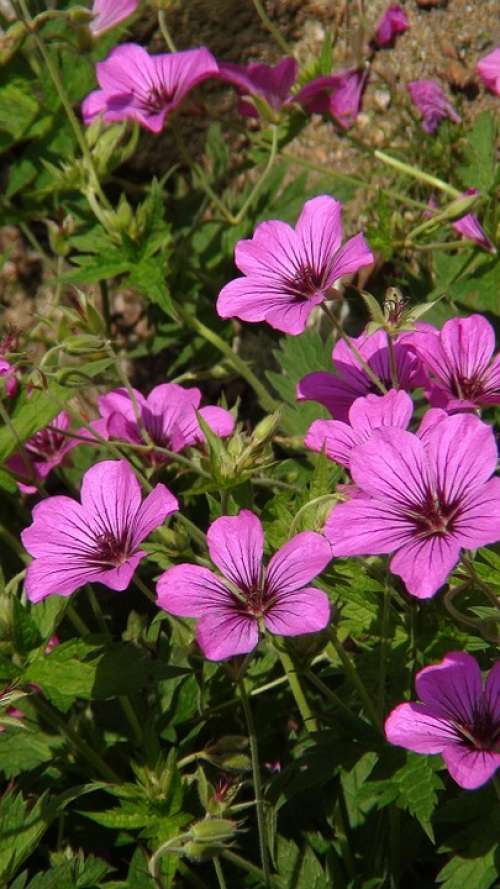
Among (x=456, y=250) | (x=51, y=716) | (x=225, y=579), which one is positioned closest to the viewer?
(x=225, y=579)

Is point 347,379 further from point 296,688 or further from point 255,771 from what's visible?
point 255,771

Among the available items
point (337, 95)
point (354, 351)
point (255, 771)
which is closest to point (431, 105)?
point (337, 95)

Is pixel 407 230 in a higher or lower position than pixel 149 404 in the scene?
lower

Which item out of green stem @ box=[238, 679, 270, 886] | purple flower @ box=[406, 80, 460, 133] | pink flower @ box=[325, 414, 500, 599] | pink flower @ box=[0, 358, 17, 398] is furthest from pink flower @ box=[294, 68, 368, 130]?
green stem @ box=[238, 679, 270, 886]

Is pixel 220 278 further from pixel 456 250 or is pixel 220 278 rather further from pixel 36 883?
pixel 36 883

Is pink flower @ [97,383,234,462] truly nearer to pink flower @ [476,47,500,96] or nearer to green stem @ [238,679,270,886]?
green stem @ [238,679,270,886]

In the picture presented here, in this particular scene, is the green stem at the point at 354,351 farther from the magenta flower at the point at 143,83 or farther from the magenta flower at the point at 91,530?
the magenta flower at the point at 143,83

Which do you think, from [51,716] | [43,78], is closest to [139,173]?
[43,78]
